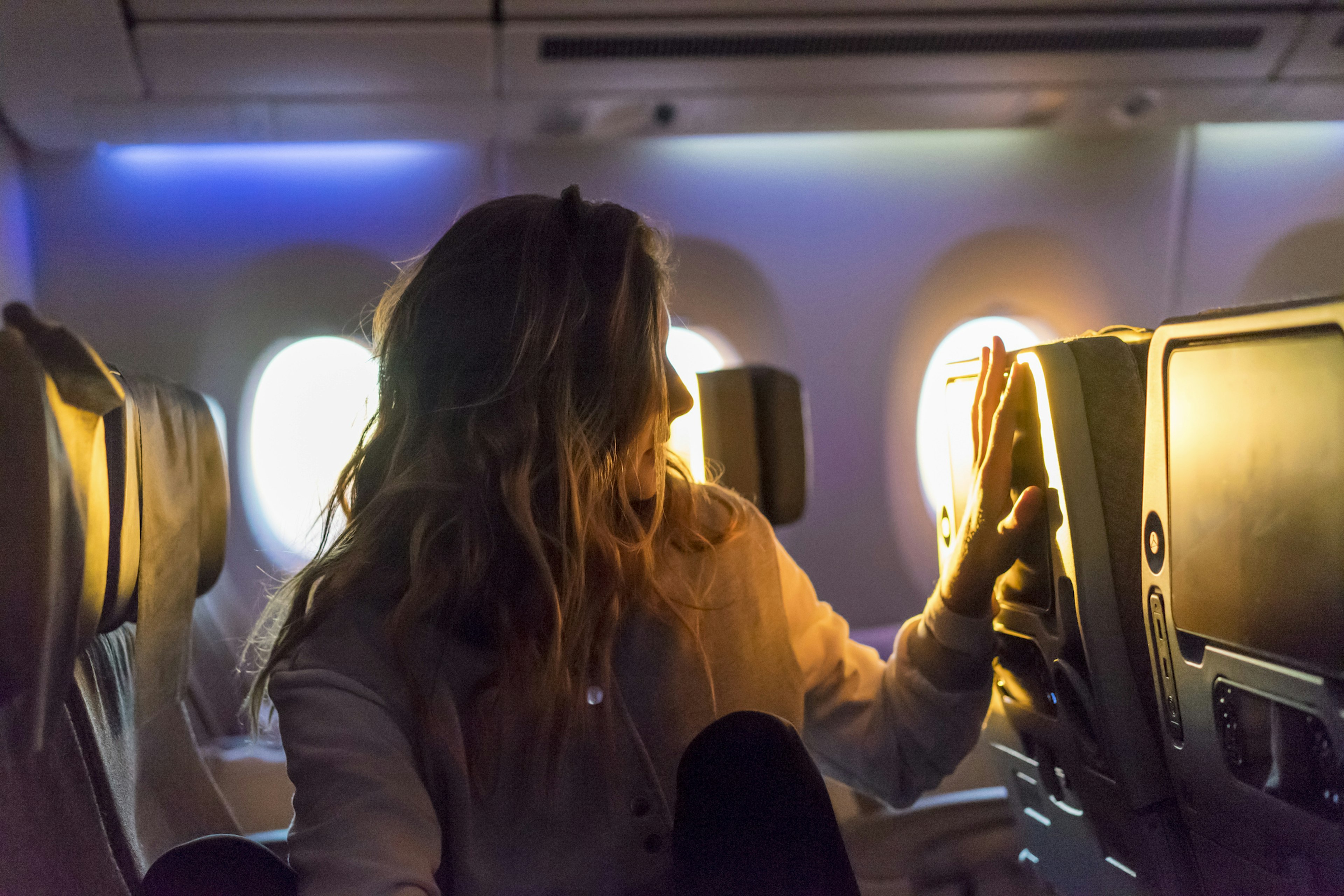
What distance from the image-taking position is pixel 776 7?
2.62 m

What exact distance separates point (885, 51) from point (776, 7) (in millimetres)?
422

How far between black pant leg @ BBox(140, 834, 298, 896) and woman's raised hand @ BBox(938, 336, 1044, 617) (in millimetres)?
853

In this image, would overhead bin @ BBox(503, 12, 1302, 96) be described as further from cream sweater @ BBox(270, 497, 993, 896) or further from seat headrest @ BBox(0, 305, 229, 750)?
seat headrest @ BBox(0, 305, 229, 750)

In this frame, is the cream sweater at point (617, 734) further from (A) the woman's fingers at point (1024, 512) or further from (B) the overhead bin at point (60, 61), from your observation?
(B) the overhead bin at point (60, 61)

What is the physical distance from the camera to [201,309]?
3.28 metres

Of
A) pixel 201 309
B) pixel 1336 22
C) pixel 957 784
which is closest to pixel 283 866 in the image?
pixel 957 784

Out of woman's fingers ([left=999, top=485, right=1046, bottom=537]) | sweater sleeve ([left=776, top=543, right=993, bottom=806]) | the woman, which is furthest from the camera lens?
sweater sleeve ([left=776, top=543, right=993, bottom=806])

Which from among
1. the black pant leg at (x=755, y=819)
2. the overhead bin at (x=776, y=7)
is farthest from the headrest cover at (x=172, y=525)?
the overhead bin at (x=776, y=7)

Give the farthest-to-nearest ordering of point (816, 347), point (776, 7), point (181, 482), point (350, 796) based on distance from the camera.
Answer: point (816, 347) < point (776, 7) < point (181, 482) < point (350, 796)

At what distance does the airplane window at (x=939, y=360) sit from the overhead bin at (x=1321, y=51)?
3.76 ft

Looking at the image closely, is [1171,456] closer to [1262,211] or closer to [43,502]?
[43,502]

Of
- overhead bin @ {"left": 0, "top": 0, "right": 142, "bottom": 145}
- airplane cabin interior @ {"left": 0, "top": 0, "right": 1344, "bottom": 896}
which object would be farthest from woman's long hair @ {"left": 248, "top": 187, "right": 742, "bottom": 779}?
overhead bin @ {"left": 0, "top": 0, "right": 142, "bottom": 145}

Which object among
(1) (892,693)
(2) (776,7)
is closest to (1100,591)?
(1) (892,693)

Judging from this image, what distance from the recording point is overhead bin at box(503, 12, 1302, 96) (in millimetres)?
2703
